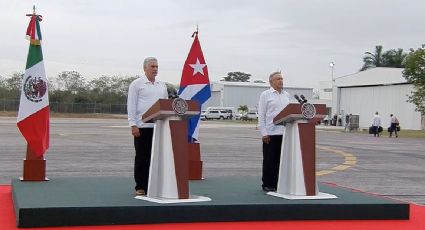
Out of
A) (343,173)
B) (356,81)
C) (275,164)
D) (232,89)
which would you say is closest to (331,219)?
(275,164)

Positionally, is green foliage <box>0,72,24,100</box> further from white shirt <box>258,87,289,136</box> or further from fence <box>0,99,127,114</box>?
white shirt <box>258,87,289,136</box>

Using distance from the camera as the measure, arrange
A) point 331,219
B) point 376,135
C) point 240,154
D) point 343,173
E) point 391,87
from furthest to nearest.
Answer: point 391,87 < point 376,135 < point 240,154 < point 343,173 < point 331,219

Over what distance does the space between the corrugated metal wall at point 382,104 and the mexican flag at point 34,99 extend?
61.7 metres

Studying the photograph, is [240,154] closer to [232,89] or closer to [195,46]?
[195,46]

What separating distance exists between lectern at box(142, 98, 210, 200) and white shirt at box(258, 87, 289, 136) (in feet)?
5.01

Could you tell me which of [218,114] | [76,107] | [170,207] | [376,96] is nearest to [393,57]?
[376,96]

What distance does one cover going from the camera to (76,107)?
79.2m

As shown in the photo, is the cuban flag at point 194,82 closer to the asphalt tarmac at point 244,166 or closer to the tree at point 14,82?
the asphalt tarmac at point 244,166

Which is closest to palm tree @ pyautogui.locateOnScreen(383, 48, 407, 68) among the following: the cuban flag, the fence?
the fence

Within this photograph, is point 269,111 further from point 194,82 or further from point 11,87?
point 11,87

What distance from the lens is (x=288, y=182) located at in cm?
845

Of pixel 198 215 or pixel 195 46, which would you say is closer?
pixel 198 215

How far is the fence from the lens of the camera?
250ft

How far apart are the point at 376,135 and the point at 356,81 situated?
37625mm
